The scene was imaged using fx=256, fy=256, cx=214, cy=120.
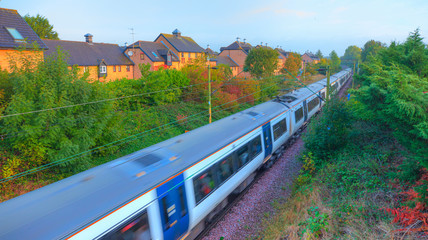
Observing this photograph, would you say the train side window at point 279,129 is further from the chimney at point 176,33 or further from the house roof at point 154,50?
the chimney at point 176,33

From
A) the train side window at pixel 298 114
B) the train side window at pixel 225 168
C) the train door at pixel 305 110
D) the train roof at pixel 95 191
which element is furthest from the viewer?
the train door at pixel 305 110

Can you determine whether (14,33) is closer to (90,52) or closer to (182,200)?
(90,52)

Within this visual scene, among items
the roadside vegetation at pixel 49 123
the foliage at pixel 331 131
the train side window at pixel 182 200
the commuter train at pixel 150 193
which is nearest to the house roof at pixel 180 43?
the roadside vegetation at pixel 49 123

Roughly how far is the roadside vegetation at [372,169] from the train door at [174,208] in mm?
2794

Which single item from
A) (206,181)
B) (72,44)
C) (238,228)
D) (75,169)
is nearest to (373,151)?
(238,228)

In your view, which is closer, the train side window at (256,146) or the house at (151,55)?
the train side window at (256,146)

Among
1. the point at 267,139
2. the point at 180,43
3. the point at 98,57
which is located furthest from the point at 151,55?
the point at 267,139

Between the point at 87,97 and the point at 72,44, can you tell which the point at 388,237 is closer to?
the point at 87,97

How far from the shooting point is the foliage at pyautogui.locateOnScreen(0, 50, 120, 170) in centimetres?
1057

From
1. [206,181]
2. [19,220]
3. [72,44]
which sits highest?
[72,44]

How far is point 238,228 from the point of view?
8727mm

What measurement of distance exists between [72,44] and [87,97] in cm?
2773

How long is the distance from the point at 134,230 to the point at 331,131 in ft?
34.2

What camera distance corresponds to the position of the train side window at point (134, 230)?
5.03 metres
